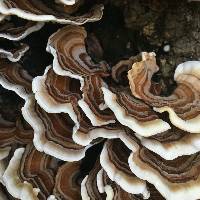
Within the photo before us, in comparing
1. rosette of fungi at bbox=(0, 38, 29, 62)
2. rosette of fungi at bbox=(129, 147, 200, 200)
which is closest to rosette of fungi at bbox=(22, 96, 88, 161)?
rosette of fungi at bbox=(0, 38, 29, 62)

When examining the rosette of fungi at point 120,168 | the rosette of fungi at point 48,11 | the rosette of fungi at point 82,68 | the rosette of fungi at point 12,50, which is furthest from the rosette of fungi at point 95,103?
the rosette of fungi at point 12,50

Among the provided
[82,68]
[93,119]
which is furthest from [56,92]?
[93,119]

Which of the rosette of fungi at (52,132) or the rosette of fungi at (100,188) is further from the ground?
the rosette of fungi at (52,132)

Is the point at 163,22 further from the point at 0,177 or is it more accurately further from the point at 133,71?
the point at 0,177

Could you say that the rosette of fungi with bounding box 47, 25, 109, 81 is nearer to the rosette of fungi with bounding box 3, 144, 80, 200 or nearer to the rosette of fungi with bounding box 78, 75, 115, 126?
the rosette of fungi with bounding box 78, 75, 115, 126

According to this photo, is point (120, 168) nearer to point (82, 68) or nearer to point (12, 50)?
point (82, 68)

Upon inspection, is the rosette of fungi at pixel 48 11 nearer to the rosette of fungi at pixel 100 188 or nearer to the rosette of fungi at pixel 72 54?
the rosette of fungi at pixel 72 54
